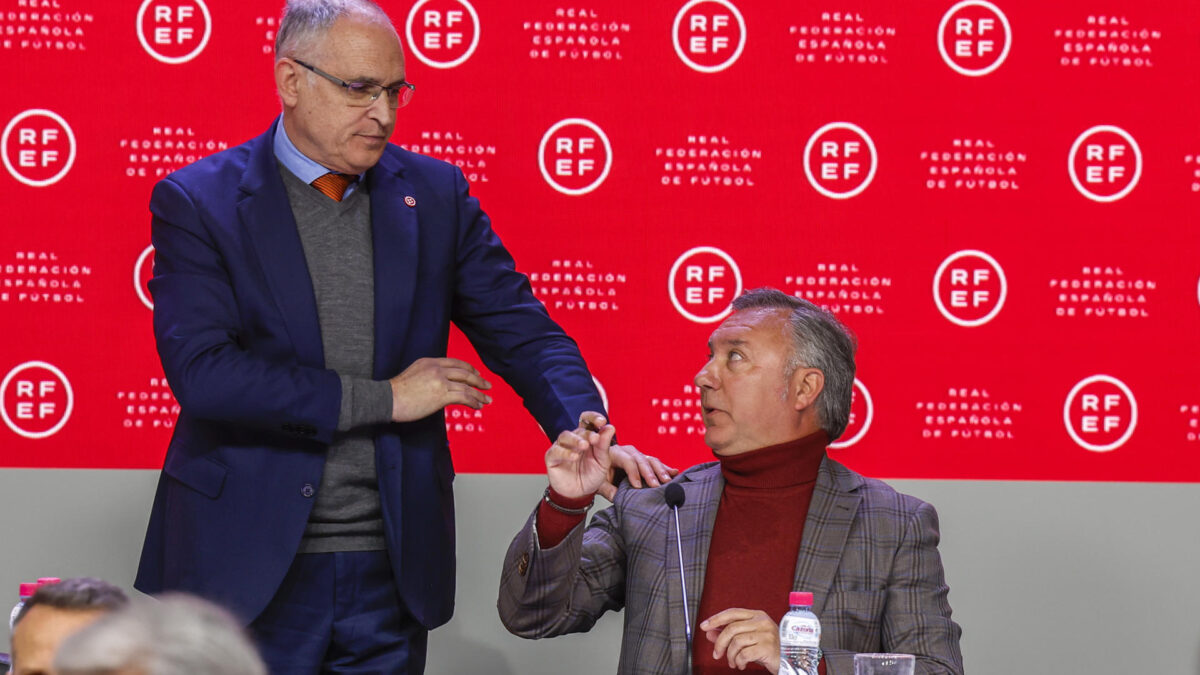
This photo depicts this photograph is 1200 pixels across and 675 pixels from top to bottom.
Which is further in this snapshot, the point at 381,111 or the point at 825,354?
the point at 825,354

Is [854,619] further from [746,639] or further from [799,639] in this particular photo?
[746,639]

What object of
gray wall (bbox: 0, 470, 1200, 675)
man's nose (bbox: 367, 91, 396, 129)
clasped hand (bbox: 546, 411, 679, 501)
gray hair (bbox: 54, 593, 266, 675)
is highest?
man's nose (bbox: 367, 91, 396, 129)

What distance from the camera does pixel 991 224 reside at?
3412 mm

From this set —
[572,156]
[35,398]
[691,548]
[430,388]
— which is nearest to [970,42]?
[572,156]

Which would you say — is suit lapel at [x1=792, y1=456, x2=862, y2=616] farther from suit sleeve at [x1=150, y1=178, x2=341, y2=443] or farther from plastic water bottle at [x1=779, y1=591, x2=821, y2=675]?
suit sleeve at [x1=150, y1=178, x2=341, y2=443]

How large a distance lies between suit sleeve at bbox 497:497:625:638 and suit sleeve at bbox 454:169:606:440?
0.28 meters

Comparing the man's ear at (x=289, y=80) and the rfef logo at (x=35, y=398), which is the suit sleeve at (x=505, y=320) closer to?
the man's ear at (x=289, y=80)

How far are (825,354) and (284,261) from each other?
3.41ft

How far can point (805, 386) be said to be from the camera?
272 centimetres

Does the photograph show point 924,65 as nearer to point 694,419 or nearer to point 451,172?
point 694,419

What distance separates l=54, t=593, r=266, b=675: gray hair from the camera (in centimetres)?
91

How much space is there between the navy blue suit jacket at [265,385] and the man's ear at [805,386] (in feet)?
1.32

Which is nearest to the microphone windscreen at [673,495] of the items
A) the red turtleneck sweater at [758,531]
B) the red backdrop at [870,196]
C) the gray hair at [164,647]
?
the red turtleneck sweater at [758,531]

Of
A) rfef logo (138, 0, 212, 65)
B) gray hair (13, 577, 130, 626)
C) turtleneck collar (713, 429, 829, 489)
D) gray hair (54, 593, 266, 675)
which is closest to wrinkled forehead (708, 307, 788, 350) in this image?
turtleneck collar (713, 429, 829, 489)
